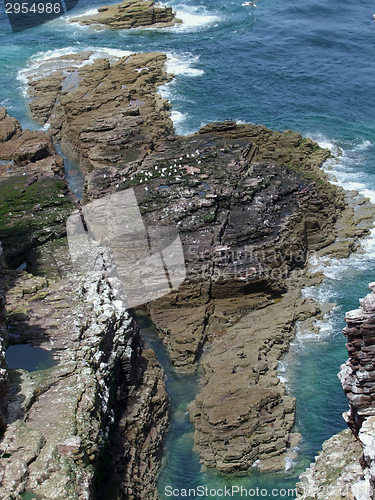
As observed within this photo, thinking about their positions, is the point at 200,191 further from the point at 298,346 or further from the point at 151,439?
the point at 151,439

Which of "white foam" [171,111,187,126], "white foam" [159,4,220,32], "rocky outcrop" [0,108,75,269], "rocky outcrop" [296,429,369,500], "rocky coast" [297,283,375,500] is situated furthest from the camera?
"white foam" [159,4,220,32]

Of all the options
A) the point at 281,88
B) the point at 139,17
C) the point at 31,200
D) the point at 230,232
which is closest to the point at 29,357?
the point at 230,232

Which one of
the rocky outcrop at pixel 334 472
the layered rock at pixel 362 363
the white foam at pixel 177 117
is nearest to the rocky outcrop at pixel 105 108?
the white foam at pixel 177 117

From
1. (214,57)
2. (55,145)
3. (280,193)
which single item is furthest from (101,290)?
(214,57)

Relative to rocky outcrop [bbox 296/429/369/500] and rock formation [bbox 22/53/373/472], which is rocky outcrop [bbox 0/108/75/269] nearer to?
rock formation [bbox 22/53/373/472]

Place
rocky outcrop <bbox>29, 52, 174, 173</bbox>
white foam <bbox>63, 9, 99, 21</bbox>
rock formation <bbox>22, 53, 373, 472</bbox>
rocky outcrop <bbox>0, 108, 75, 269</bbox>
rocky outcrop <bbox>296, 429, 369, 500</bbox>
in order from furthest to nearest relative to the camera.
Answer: white foam <bbox>63, 9, 99, 21</bbox>
rocky outcrop <bbox>29, 52, 174, 173</bbox>
rocky outcrop <bbox>0, 108, 75, 269</bbox>
rock formation <bbox>22, 53, 373, 472</bbox>
rocky outcrop <bbox>296, 429, 369, 500</bbox>

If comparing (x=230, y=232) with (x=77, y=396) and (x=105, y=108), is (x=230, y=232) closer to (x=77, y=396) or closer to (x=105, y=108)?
(x=77, y=396)

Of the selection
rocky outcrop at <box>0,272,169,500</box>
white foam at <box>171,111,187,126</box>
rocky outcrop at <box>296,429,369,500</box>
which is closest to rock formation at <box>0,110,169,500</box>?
rocky outcrop at <box>0,272,169,500</box>

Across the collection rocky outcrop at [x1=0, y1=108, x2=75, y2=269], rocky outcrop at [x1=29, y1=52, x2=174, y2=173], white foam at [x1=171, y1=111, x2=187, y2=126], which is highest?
rocky outcrop at [x1=29, y1=52, x2=174, y2=173]
